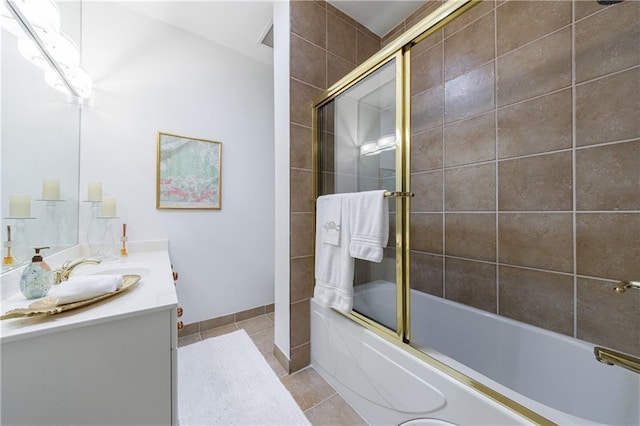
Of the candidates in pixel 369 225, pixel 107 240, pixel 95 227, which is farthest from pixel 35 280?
pixel 369 225

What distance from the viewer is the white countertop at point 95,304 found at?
54cm

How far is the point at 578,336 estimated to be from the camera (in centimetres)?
106

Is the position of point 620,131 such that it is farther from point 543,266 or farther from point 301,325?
point 301,325

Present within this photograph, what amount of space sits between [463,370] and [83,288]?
1309 millimetres

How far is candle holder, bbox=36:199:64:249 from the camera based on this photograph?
102 cm

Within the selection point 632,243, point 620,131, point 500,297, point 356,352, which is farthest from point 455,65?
point 356,352

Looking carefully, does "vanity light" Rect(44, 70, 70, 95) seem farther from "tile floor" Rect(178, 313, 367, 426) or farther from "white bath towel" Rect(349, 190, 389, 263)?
"tile floor" Rect(178, 313, 367, 426)

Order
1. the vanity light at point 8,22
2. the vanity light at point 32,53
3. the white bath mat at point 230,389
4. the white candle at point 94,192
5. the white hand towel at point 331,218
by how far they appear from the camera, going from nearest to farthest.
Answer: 1. the vanity light at point 8,22
2. the vanity light at point 32,53
3. the white bath mat at point 230,389
4. the white hand towel at point 331,218
5. the white candle at point 94,192

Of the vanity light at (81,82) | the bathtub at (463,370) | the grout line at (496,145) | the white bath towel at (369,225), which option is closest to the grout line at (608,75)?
the grout line at (496,145)

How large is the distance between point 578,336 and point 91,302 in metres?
2.04

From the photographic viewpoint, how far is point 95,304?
2.25ft

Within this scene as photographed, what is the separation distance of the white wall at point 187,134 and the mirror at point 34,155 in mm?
193

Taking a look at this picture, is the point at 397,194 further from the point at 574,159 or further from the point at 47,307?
the point at 47,307

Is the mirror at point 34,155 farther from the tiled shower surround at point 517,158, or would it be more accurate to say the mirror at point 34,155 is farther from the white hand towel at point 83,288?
the tiled shower surround at point 517,158
